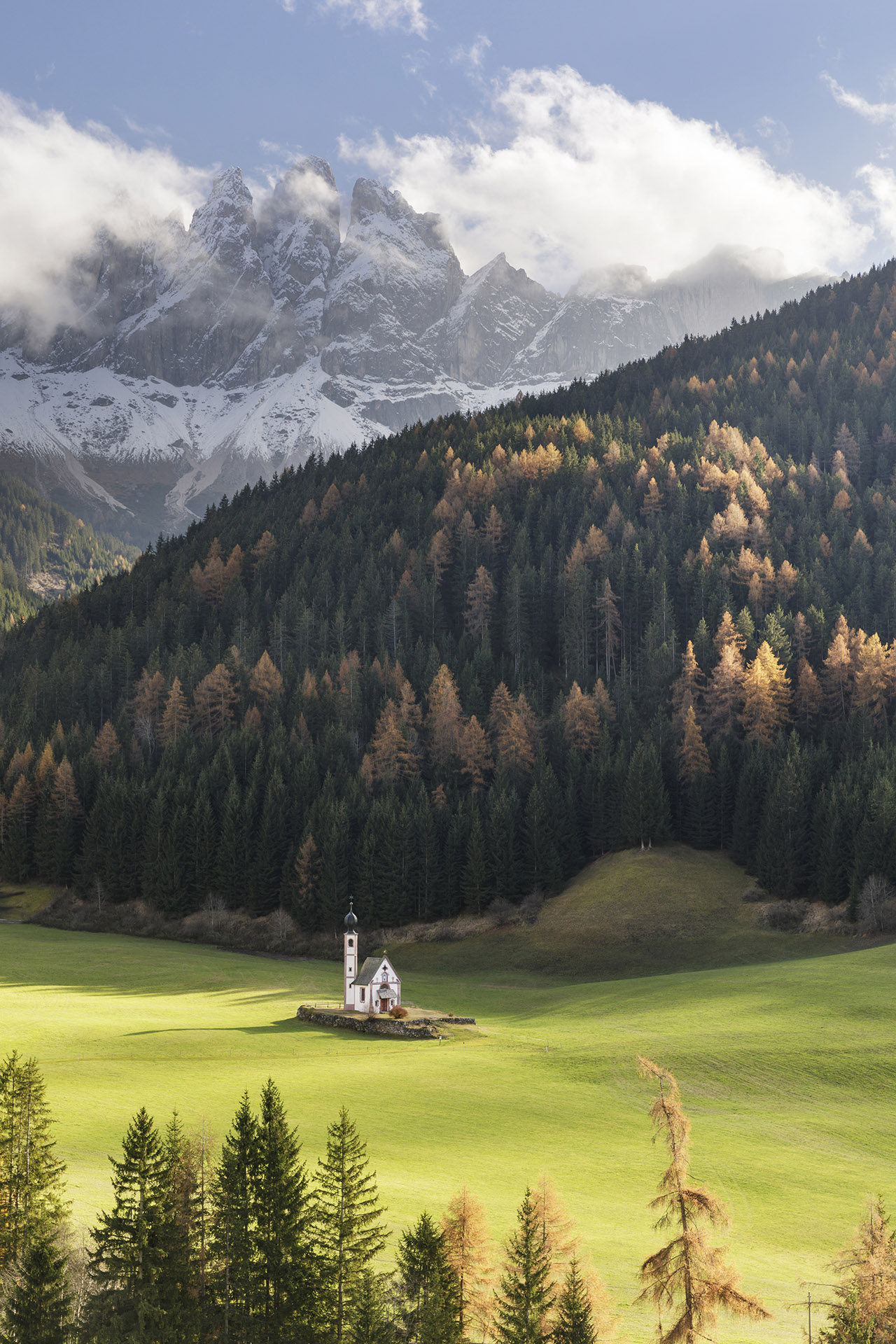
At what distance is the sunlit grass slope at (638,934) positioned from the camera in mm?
95250

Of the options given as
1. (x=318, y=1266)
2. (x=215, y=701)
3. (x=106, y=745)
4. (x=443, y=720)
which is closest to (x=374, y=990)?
(x=318, y=1266)

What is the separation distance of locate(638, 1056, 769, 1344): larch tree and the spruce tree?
145 cm

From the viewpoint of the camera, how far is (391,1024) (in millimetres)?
69375

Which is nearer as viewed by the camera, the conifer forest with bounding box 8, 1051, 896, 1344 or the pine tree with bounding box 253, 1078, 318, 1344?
the conifer forest with bounding box 8, 1051, 896, 1344

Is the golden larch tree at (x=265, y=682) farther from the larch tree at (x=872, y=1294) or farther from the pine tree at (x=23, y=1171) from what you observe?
the larch tree at (x=872, y=1294)

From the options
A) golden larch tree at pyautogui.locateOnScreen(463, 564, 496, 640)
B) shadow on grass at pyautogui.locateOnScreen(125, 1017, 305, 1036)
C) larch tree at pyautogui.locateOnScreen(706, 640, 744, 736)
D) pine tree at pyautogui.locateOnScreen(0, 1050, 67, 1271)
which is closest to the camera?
pine tree at pyautogui.locateOnScreen(0, 1050, 67, 1271)

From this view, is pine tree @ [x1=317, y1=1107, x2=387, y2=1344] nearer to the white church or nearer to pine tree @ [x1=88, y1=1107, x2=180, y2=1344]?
pine tree @ [x1=88, y1=1107, x2=180, y2=1344]

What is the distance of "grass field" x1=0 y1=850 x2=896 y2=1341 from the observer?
37.0m

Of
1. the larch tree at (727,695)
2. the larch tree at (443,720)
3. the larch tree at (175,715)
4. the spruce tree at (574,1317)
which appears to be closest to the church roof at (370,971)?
the spruce tree at (574,1317)

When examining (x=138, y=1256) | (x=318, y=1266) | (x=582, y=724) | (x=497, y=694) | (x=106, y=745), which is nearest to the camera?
(x=138, y=1256)

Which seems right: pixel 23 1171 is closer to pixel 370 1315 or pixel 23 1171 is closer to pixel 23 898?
pixel 370 1315

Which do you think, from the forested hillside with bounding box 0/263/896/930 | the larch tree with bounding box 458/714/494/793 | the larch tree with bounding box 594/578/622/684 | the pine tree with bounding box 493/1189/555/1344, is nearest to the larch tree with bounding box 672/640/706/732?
the forested hillside with bounding box 0/263/896/930

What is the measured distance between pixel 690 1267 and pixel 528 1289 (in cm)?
391

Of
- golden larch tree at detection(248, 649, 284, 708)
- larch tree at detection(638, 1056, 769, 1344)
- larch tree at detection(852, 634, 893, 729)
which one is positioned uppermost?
golden larch tree at detection(248, 649, 284, 708)
